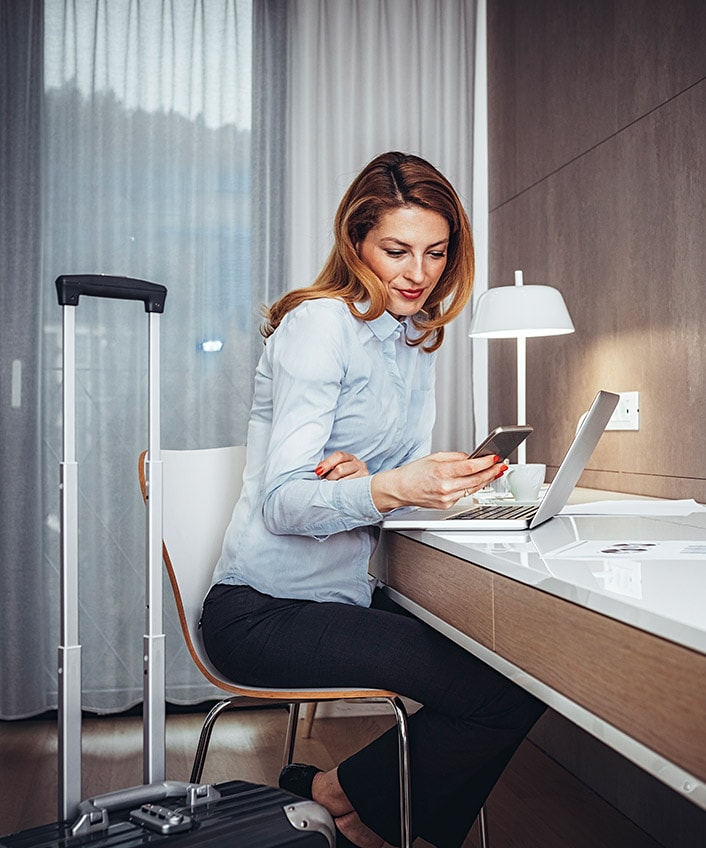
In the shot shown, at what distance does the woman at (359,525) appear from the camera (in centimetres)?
146

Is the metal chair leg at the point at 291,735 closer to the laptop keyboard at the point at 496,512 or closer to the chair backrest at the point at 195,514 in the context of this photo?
the chair backrest at the point at 195,514

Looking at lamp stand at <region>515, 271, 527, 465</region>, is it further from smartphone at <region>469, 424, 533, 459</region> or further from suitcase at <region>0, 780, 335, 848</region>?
suitcase at <region>0, 780, 335, 848</region>

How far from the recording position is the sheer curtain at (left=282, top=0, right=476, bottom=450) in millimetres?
3238

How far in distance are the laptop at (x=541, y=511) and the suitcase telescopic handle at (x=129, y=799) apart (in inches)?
18.7

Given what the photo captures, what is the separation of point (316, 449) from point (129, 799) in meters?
0.56

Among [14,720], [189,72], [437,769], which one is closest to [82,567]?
[14,720]

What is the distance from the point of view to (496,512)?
1582 mm

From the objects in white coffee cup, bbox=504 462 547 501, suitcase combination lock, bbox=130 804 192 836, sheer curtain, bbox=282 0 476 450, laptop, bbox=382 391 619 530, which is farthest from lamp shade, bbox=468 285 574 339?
suitcase combination lock, bbox=130 804 192 836

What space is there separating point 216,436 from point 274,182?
869 millimetres

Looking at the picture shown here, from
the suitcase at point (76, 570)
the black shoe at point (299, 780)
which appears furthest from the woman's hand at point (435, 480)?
the black shoe at point (299, 780)

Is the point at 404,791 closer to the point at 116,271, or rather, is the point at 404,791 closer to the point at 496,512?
the point at 496,512

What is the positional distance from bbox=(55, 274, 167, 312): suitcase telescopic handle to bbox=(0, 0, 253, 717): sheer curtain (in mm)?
1689

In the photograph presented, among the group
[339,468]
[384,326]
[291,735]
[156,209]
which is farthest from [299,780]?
[156,209]

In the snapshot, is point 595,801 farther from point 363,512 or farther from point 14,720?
point 14,720
